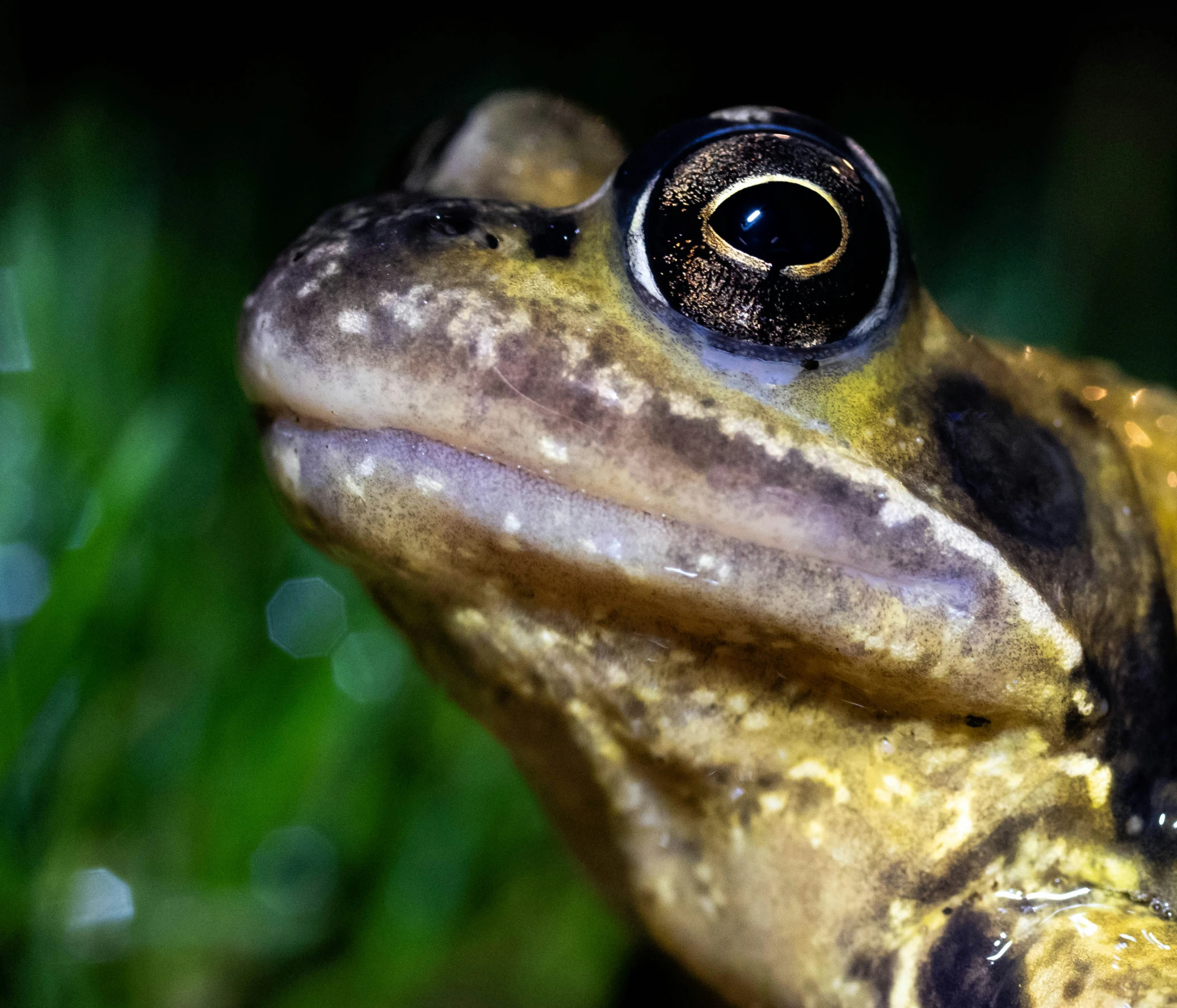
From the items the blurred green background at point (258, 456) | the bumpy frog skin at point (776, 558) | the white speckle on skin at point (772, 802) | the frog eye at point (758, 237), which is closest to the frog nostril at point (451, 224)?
the bumpy frog skin at point (776, 558)

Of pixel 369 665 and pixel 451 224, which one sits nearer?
pixel 451 224

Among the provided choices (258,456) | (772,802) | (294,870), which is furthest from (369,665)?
(772,802)

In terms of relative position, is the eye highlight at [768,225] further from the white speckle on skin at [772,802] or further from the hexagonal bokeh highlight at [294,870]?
the hexagonal bokeh highlight at [294,870]

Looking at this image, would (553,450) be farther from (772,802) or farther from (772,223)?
(772,802)

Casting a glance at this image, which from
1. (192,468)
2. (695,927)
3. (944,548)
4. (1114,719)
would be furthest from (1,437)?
(1114,719)

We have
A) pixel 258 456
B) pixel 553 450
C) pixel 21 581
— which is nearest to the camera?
pixel 553 450
